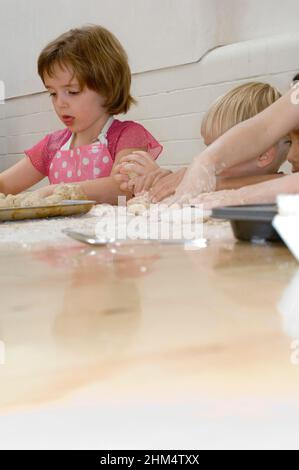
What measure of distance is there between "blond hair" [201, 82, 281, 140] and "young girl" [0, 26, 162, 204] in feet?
0.70

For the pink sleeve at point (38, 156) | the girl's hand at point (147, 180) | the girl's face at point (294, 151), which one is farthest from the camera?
the pink sleeve at point (38, 156)

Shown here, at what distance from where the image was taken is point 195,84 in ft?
9.58

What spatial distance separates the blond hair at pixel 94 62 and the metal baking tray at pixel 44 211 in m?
1.18

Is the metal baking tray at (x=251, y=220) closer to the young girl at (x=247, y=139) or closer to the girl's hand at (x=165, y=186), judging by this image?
the young girl at (x=247, y=139)

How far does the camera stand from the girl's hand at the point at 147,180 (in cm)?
171

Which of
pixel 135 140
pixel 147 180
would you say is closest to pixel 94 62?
pixel 135 140

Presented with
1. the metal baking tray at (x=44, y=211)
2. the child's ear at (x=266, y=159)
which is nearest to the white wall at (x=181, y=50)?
the child's ear at (x=266, y=159)

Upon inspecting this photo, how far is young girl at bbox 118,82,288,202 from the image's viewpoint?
1727mm

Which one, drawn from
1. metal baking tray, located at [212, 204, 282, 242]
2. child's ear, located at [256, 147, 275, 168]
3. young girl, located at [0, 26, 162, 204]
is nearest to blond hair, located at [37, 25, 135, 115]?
young girl, located at [0, 26, 162, 204]

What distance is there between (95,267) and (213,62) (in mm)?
2434

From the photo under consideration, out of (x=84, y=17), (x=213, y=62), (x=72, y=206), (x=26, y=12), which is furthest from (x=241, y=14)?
(x=72, y=206)

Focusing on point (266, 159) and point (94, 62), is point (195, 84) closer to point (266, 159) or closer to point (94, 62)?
point (94, 62)

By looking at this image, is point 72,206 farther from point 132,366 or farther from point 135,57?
point 135,57

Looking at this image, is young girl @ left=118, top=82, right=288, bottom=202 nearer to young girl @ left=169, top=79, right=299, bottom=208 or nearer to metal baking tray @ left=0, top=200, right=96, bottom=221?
young girl @ left=169, top=79, right=299, bottom=208
